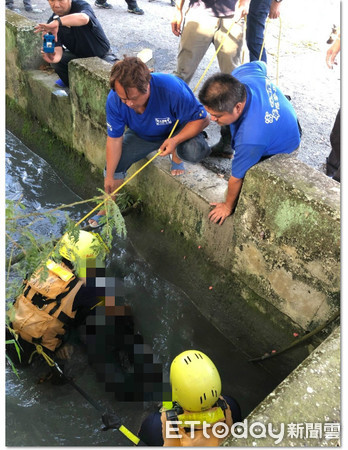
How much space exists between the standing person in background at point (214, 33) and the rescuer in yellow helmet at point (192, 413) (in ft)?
9.42

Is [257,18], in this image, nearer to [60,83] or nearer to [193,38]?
[193,38]

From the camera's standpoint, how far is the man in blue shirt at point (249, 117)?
11.0 ft

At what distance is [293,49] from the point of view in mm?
7875

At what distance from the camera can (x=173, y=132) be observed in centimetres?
438

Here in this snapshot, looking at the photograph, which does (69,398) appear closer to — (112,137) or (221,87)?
(112,137)

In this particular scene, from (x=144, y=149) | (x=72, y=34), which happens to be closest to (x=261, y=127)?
(x=144, y=149)

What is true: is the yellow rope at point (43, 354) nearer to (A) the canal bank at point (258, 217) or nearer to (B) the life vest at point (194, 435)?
(B) the life vest at point (194, 435)

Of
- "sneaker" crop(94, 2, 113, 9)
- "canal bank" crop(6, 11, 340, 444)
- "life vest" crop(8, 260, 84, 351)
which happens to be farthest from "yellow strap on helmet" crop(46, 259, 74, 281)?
"sneaker" crop(94, 2, 113, 9)

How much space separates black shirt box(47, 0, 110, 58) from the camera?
5.48 metres

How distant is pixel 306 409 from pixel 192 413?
878 mm

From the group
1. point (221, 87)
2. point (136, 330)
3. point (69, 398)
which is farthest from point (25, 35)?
point (69, 398)

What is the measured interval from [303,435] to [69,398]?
2248 mm

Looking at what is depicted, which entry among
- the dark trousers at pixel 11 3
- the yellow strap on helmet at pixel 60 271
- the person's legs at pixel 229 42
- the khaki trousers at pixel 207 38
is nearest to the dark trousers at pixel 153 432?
the yellow strap on helmet at pixel 60 271

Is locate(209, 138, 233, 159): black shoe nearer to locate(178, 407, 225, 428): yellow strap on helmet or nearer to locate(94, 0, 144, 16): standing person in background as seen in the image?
locate(178, 407, 225, 428): yellow strap on helmet
